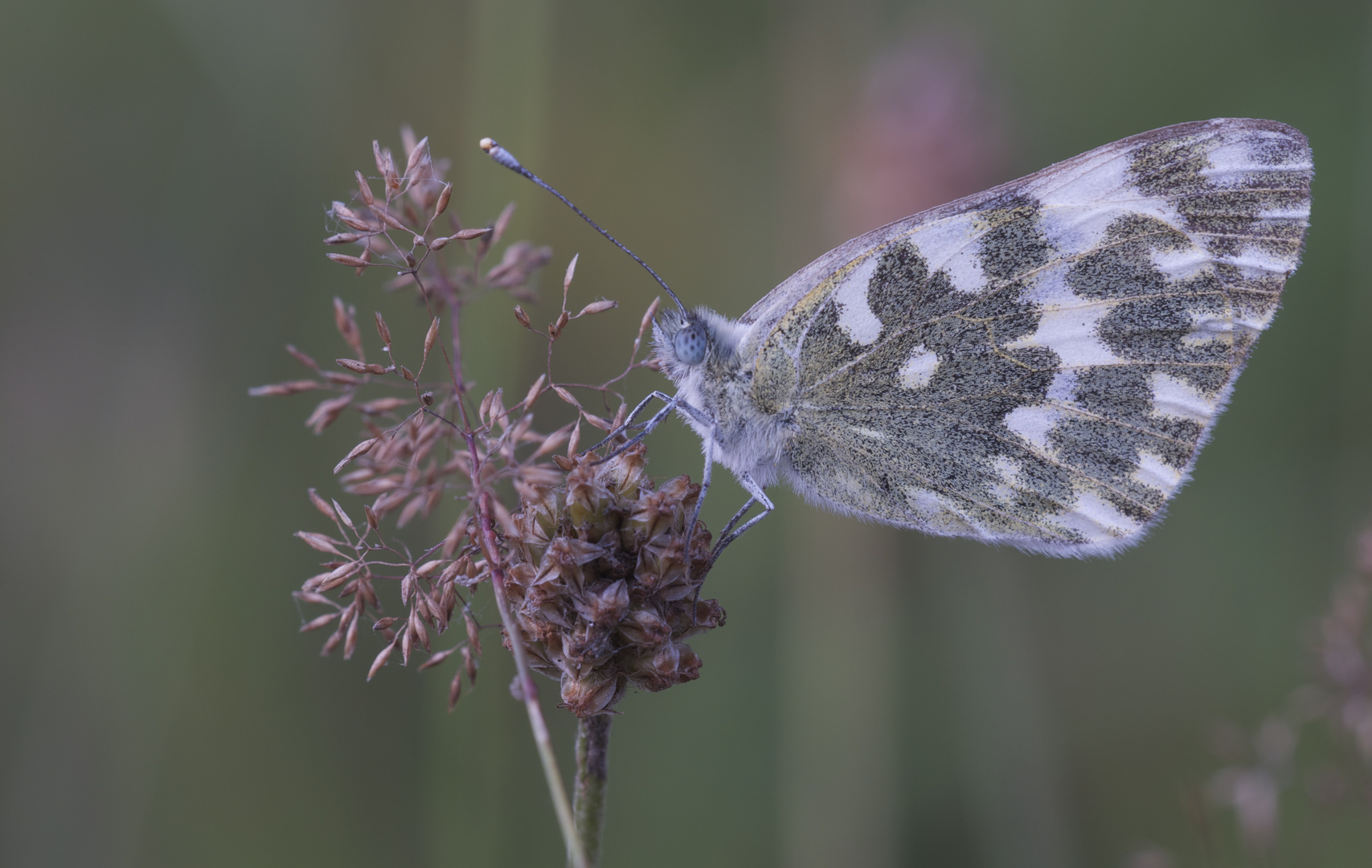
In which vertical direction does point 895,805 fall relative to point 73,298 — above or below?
below

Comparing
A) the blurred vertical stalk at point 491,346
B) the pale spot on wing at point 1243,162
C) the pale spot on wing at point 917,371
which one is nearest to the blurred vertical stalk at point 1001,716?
the blurred vertical stalk at point 491,346

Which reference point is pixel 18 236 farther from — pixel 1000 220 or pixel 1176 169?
pixel 1176 169

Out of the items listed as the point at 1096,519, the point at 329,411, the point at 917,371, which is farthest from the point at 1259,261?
the point at 329,411

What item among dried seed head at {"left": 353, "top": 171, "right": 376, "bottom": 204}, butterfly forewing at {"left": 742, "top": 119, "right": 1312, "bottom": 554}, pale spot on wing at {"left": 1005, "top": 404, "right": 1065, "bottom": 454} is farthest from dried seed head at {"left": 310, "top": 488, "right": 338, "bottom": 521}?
pale spot on wing at {"left": 1005, "top": 404, "right": 1065, "bottom": 454}

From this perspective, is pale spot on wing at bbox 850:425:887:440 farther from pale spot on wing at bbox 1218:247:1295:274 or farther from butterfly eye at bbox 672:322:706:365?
pale spot on wing at bbox 1218:247:1295:274

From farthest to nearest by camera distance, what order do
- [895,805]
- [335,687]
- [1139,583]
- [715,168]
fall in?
[715,168]
[1139,583]
[895,805]
[335,687]

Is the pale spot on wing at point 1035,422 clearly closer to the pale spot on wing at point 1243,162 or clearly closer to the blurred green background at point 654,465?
the pale spot on wing at point 1243,162

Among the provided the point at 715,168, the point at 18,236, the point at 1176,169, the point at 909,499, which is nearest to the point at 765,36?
the point at 715,168

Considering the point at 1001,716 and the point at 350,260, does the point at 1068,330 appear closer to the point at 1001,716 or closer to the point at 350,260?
the point at 350,260
